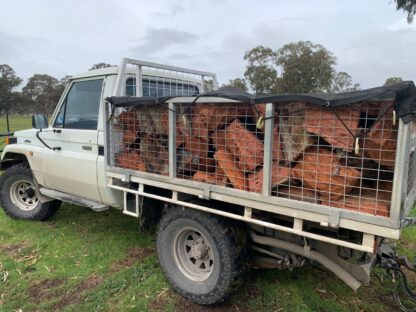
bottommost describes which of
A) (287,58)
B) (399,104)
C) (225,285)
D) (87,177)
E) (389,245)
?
(225,285)

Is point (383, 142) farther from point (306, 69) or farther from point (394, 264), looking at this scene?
point (306, 69)

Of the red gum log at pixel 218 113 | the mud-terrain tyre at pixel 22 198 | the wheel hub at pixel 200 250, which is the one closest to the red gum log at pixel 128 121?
the red gum log at pixel 218 113

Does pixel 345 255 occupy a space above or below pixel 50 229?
above

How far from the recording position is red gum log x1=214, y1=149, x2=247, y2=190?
2959mm

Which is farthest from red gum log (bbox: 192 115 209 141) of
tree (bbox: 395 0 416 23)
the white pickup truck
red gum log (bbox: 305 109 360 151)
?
tree (bbox: 395 0 416 23)

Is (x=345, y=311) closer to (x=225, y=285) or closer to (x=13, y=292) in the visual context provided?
(x=225, y=285)

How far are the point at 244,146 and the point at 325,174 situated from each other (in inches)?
27.3

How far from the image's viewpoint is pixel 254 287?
12.3 feet

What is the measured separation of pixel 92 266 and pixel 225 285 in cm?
188

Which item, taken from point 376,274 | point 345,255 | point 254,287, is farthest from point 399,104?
point 376,274

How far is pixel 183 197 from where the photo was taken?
346 centimetres

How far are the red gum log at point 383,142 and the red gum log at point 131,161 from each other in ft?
7.37

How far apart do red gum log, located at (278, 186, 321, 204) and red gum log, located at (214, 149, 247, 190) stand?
13.3 inches

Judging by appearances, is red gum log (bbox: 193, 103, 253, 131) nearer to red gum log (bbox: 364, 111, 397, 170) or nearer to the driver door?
red gum log (bbox: 364, 111, 397, 170)
